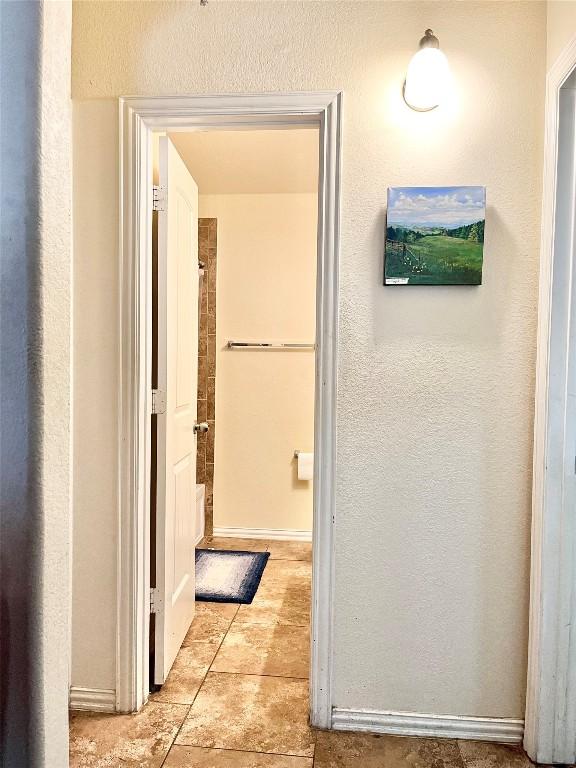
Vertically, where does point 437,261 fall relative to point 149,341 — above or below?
above

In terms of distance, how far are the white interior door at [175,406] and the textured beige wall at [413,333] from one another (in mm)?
349

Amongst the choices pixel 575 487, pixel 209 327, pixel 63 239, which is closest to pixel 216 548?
pixel 209 327

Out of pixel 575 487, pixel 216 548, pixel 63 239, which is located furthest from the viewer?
pixel 216 548

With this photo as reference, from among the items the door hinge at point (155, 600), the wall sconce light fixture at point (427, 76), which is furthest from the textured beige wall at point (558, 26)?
the door hinge at point (155, 600)

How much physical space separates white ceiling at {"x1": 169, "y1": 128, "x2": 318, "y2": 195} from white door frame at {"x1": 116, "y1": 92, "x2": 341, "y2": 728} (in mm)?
853

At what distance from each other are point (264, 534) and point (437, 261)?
2820 mm

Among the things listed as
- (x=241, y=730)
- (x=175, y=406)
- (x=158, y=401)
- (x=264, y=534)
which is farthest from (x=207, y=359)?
(x=241, y=730)

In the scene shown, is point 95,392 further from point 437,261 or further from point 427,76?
point 427,76

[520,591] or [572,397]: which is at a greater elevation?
[572,397]

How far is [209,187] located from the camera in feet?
13.0

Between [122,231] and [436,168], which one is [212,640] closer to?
[122,231]

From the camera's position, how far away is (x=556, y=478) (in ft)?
5.85

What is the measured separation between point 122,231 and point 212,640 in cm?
184

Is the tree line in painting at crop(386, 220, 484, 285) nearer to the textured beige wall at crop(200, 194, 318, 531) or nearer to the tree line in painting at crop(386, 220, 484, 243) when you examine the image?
the tree line in painting at crop(386, 220, 484, 243)
